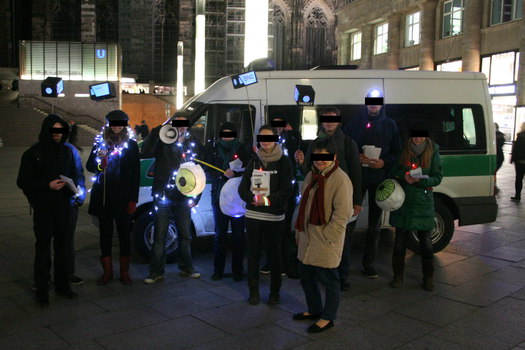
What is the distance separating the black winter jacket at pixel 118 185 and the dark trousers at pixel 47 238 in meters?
0.43

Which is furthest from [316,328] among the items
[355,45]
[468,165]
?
[355,45]

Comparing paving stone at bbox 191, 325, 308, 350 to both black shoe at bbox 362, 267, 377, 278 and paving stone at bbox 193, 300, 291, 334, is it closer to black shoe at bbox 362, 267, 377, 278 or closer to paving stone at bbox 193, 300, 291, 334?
paving stone at bbox 193, 300, 291, 334

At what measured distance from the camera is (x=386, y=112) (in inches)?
277

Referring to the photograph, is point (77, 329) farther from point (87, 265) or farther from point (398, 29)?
point (398, 29)

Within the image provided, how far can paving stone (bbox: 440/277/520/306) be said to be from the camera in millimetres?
5387

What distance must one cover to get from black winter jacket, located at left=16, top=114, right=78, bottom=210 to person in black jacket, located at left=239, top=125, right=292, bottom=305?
6.02ft

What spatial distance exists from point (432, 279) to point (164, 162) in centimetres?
328

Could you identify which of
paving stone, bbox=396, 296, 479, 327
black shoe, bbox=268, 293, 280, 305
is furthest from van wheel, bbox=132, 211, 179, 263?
paving stone, bbox=396, 296, 479, 327

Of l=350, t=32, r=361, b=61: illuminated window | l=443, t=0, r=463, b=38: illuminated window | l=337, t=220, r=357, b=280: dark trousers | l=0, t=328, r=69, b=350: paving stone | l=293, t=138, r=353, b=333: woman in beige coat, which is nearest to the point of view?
l=0, t=328, r=69, b=350: paving stone

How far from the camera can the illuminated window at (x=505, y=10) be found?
82.5ft

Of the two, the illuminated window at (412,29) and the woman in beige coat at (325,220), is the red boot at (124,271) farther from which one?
the illuminated window at (412,29)

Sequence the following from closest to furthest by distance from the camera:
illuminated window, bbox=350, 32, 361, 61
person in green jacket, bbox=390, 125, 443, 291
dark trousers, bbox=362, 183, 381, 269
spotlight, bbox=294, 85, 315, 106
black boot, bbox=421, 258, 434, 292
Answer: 1. person in green jacket, bbox=390, 125, 443, 291
2. black boot, bbox=421, 258, 434, 292
3. dark trousers, bbox=362, 183, 381, 269
4. spotlight, bbox=294, 85, 315, 106
5. illuminated window, bbox=350, 32, 361, 61

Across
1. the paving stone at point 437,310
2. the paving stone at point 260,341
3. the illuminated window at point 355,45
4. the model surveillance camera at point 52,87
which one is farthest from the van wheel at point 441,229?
the illuminated window at point 355,45

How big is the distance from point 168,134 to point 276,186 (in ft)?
4.73
